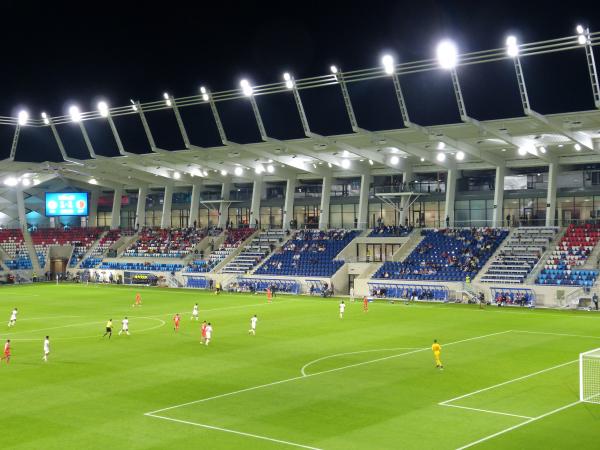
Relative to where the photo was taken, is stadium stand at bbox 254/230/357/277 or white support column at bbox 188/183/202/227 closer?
stadium stand at bbox 254/230/357/277

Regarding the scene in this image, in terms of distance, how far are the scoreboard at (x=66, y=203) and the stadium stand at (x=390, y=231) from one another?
3504 centimetres

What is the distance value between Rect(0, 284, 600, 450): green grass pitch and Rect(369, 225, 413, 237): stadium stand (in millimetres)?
23371

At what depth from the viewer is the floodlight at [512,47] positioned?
1747 inches

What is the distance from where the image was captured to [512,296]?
52.4 meters

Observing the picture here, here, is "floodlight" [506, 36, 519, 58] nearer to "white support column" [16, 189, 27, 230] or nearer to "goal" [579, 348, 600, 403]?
"goal" [579, 348, 600, 403]

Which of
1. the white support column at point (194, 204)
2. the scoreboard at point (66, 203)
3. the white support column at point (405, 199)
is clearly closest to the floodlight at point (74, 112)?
the scoreboard at point (66, 203)

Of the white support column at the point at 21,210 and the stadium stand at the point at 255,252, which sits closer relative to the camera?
the stadium stand at the point at 255,252

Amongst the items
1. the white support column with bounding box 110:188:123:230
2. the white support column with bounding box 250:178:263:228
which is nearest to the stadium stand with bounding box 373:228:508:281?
the white support column with bounding box 250:178:263:228

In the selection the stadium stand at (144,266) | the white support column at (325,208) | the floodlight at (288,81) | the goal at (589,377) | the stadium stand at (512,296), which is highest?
the floodlight at (288,81)

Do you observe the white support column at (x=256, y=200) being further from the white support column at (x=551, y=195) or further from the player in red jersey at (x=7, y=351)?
the player in red jersey at (x=7, y=351)

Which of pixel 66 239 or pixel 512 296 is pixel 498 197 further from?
pixel 66 239

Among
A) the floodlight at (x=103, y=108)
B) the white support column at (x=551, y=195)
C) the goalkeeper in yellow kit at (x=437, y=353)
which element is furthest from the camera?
the floodlight at (x=103, y=108)

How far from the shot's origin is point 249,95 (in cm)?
5775

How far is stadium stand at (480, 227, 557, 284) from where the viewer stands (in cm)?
5484
